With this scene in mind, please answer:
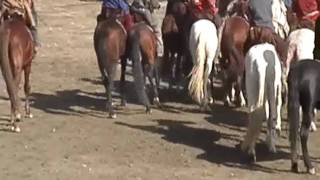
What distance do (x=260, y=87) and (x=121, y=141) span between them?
228 cm

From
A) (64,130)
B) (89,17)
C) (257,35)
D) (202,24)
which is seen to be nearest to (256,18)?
(257,35)

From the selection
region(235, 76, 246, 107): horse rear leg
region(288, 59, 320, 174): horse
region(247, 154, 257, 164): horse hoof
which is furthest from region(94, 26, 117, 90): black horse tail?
region(288, 59, 320, 174): horse

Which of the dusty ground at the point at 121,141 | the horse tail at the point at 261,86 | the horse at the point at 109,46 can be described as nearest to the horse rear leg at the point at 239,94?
the dusty ground at the point at 121,141

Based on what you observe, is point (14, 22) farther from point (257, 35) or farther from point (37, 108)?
point (257, 35)

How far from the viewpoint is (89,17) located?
91.0 feet

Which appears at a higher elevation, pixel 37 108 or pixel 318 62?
pixel 318 62

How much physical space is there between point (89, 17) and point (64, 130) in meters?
13.9

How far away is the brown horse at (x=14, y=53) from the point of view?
13.8 metres

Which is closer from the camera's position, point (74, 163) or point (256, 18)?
point (74, 163)

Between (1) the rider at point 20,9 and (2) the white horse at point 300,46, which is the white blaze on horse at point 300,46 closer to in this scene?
(2) the white horse at point 300,46

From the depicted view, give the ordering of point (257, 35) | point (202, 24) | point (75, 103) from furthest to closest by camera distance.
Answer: point (75, 103), point (202, 24), point (257, 35)

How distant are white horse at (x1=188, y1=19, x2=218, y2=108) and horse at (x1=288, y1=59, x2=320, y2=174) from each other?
134 inches

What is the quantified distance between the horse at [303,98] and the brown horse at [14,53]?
14.0 ft

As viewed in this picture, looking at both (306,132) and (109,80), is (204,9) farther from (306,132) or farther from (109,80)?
(306,132)
